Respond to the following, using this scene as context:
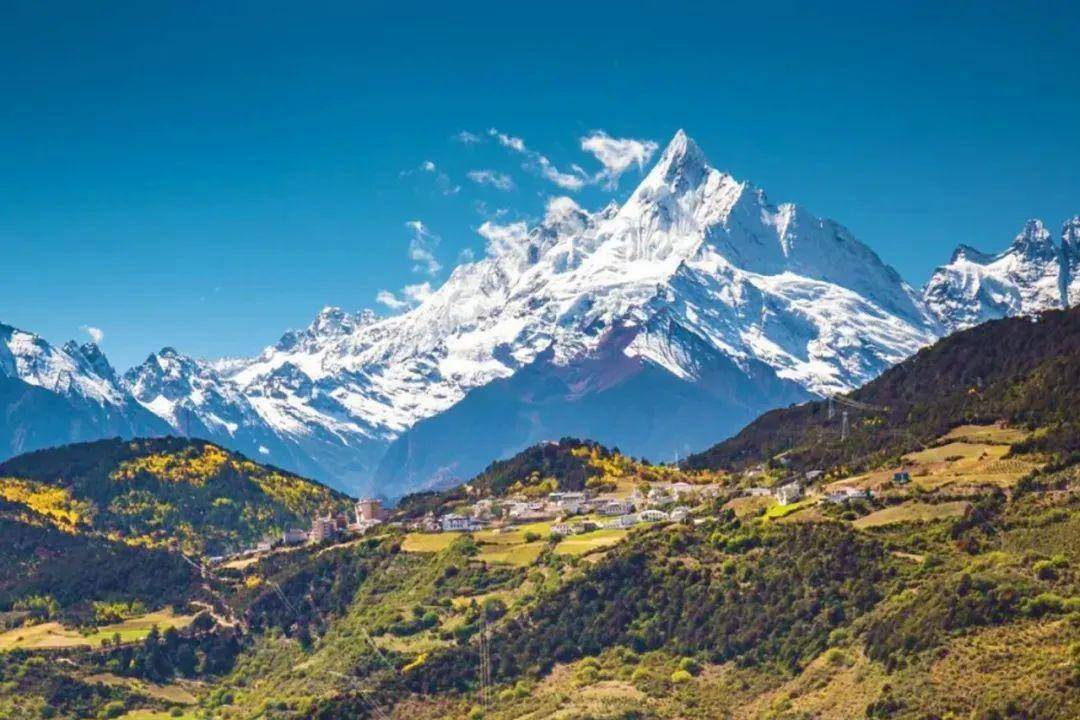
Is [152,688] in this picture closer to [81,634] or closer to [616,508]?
[81,634]

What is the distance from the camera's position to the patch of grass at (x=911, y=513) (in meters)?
127

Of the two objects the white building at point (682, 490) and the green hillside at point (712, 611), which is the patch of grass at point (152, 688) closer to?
the green hillside at point (712, 611)

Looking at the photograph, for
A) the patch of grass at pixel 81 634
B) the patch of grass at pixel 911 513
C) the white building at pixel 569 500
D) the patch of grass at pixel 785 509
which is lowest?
the patch of grass at pixel 81 634

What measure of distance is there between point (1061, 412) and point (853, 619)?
145 feet

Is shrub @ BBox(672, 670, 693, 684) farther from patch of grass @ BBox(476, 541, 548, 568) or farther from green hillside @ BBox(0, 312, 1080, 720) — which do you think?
patch of grass @ BBox(476, 541, 548, 568)

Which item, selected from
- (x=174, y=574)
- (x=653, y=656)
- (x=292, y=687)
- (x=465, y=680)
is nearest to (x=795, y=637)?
(x=653, y=656)

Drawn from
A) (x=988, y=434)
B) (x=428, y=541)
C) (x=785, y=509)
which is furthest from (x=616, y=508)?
(x=988, y=434)

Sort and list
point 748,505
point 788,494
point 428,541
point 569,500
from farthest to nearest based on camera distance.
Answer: point 569,500 < point 428,541 < point 748,505 < point 788,494

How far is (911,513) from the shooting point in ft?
428

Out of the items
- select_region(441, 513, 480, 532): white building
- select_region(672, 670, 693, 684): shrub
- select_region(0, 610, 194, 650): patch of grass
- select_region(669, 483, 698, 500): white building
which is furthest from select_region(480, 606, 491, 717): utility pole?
select_region(0, 610, 194, 650): patch of grass

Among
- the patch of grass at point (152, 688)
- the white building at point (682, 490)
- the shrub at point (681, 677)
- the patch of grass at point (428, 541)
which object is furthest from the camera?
the white building at point (682, 490)

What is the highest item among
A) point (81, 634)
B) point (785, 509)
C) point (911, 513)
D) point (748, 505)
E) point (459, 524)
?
point (459, 524)

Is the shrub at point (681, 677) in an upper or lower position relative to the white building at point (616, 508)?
lower

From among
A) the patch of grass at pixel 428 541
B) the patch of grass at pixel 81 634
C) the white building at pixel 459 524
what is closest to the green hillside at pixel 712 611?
the patch of grass at pixel 428 541
